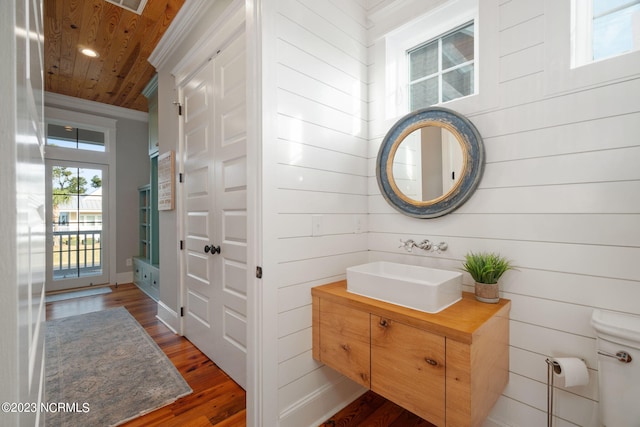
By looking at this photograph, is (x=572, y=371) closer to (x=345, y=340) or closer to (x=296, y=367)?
(x=345, y=340)

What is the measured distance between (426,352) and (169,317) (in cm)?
275

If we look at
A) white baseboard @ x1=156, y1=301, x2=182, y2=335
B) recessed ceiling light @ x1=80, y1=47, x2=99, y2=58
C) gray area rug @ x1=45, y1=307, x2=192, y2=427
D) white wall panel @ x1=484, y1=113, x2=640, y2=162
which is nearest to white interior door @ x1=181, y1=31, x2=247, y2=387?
white baseboard @ x1=156, y1=301, x2=182, y2=335

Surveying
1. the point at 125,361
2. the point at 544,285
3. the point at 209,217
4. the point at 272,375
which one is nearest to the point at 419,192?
the point at 544,285

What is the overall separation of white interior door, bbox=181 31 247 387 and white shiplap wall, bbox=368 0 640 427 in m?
1.40

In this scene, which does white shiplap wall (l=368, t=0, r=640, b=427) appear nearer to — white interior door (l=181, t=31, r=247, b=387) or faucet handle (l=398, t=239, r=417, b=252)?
faucet handle (l=398, t=239, r=417, b=252)

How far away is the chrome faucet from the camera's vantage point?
1608 mm

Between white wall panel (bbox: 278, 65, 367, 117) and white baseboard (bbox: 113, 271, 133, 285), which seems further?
white baseboard (bbox: 113, 271, 133, 285)

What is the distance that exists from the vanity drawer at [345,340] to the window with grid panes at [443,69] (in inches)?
55.2

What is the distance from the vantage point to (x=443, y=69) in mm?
1728

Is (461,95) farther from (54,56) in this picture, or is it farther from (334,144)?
(54,56)

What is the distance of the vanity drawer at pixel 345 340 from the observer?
1382mm

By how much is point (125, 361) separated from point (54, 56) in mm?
3429

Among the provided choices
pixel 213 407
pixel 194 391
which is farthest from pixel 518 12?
pixel 194 391

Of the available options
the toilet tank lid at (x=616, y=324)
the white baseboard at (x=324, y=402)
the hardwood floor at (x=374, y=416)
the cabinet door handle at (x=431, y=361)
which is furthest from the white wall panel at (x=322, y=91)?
the hardwood floor at (x=374, y=416)
